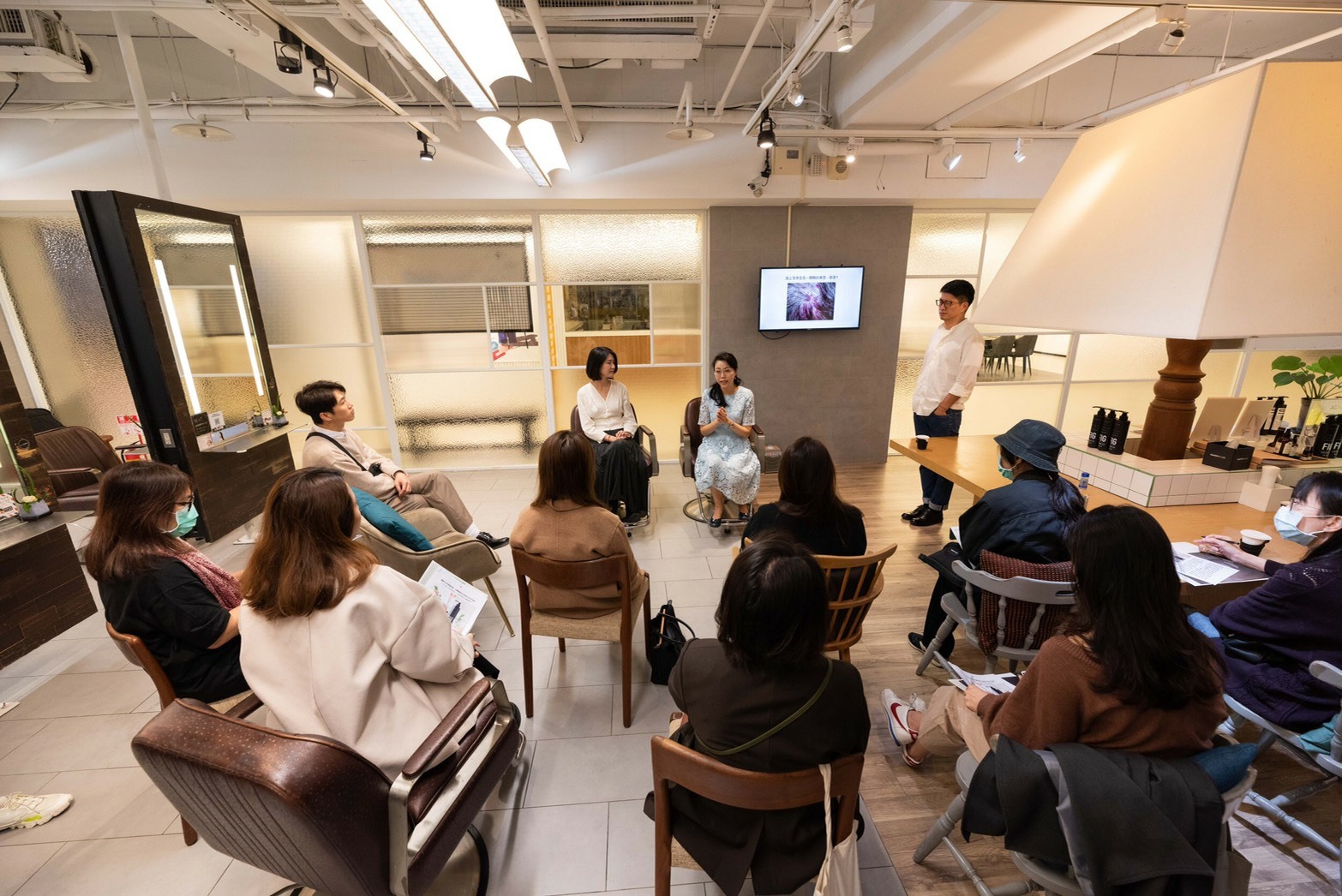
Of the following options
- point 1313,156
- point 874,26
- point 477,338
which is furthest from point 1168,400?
point 477,338

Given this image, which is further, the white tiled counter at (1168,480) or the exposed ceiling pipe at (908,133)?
the exposed ceiling pipe at (908,133)

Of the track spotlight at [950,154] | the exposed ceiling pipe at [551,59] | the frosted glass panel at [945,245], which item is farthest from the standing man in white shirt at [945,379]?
the exposed ceiling pipe at [551,59]

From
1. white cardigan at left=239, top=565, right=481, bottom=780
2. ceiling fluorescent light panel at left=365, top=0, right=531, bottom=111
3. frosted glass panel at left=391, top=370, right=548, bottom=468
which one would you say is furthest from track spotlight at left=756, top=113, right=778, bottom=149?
white cardigan at left=239, top=565, right=481, bottom=780

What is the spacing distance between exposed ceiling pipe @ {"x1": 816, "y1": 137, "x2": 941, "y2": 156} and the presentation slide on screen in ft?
3.21

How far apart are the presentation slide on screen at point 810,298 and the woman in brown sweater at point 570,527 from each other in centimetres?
331

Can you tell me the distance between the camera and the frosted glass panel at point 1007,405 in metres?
5.59

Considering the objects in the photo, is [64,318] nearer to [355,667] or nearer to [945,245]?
[355,667]

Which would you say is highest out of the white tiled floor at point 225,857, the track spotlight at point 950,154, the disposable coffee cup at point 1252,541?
the track spotlight at point 950,154

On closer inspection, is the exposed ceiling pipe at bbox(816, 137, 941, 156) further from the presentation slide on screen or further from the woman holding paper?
the woman holding paper

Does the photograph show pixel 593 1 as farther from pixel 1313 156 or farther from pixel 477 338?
pixel 1313 156

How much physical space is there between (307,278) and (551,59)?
3.45 meters

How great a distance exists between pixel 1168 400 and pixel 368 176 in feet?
17.0

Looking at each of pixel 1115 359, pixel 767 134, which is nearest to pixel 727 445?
pixel 767 134

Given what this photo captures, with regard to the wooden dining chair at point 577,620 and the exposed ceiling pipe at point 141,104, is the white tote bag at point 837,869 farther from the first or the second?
the exposed ceiling pipe at point 141,104
